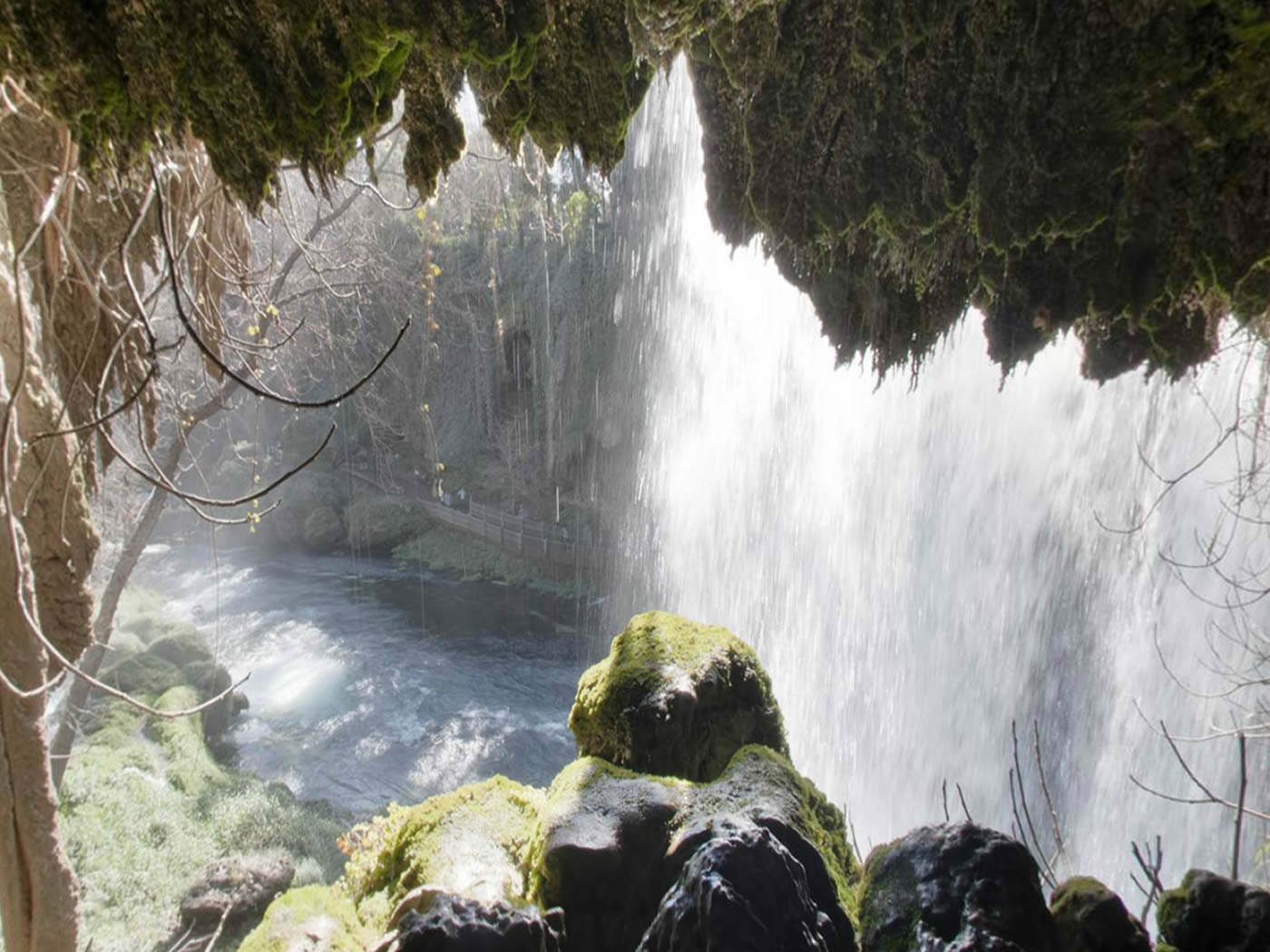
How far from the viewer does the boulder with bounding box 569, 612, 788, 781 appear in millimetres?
3965

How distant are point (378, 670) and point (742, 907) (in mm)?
14573

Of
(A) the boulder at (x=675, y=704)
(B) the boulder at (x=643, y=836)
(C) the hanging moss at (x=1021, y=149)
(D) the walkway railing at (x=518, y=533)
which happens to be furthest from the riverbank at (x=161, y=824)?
(C) the hanging moss at (x=1021, y=149)

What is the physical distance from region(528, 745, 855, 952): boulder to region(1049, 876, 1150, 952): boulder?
807mm

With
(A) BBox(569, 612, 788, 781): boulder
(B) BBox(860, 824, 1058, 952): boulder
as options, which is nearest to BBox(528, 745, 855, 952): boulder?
(B) BBox(860, 824, 1058, 952): boulder

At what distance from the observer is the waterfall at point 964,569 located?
22.3 feet

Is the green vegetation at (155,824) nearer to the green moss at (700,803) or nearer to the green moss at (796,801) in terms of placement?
the green moss at (700,803)

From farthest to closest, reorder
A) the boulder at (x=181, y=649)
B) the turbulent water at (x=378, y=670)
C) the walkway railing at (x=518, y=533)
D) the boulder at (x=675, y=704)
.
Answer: the walkway railing at (x=518, y=533)
the boulder at (x=181, y=649)
the turbulent water at (x=378, y=670)
the boulder at (x=675, y=704)

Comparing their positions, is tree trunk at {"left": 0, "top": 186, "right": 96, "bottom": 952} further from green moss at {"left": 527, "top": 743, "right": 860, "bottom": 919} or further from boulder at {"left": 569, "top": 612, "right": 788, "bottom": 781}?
boulder at {"left": 569, "top": 612, "right": 788, "bottom": 781}

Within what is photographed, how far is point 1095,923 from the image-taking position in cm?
239

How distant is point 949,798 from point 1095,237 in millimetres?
7024

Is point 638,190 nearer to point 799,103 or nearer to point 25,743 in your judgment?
point 799,103

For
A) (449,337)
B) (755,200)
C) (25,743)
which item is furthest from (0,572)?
(449,337)

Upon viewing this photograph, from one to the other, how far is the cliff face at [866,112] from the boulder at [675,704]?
2.45 metres

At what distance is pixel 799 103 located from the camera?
109 inches
